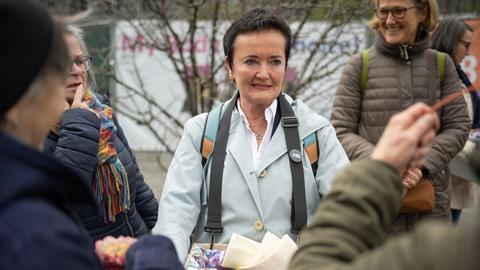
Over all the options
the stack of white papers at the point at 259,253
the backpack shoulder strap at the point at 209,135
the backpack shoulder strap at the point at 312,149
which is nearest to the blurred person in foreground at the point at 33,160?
the stack of white papers at the point at 259,253

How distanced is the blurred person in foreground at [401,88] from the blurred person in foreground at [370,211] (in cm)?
222

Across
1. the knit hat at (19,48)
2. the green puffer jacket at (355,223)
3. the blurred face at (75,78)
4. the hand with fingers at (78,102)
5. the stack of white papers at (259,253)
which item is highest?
the knit hat at (19,48)

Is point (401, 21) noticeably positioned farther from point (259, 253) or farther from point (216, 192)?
point (259, 253)

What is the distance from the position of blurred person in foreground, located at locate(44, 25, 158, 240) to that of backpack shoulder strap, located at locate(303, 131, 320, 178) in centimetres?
89

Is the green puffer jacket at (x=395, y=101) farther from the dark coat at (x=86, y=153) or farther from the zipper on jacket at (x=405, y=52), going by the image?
the dark coat at (x=86, y=153)

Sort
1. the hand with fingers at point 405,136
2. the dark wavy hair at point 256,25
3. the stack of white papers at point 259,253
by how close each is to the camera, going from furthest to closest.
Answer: the dark wavy hair at point 256,25
the stack of white papers at point 259,253
the hand with fingers at point 405,136

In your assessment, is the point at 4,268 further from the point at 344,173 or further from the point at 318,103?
the point at 318,103

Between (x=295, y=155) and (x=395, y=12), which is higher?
(x=395, y=12)

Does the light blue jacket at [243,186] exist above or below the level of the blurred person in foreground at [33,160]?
below

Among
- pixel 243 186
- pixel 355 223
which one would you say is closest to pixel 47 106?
pixel 355 223

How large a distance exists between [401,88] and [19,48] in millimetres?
2777

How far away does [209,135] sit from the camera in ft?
10.2

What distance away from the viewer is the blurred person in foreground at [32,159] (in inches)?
57.0

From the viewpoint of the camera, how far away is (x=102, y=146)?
3170 millimetres
